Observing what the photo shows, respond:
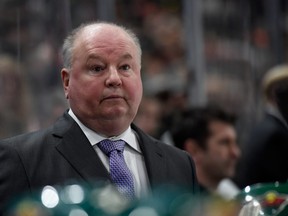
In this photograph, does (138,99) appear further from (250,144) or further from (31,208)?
(250,144)

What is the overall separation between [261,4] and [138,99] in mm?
5280

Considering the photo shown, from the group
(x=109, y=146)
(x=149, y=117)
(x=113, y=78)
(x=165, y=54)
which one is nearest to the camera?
(x=113, y=78)

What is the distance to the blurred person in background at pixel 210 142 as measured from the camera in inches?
230

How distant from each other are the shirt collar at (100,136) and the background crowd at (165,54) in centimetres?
210

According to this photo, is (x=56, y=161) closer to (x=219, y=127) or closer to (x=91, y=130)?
(x=91, y=130)

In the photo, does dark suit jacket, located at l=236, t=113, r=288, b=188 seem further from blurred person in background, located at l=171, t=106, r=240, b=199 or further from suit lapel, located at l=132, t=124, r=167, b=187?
suit lapel, located at l=132, t=124, r=167, b=187

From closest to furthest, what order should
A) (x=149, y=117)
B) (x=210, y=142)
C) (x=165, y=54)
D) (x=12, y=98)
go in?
(x=12, y=98), (x=210, y=142), (x=149, y=117), (x=165, y=54)

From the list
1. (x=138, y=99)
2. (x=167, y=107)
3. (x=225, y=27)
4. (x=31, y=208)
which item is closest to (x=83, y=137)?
(x=138, y=99)

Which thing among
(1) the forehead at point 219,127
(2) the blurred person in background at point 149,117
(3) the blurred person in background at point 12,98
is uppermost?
(3) the blurred person in background at point 12,98

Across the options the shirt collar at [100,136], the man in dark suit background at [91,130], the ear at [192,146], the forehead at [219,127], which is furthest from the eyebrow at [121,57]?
the forehead at [219,127]

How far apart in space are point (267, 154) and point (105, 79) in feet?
8.77

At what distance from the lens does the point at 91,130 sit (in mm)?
3668

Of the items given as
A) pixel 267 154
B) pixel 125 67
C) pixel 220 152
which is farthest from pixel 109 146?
pixel 267 154

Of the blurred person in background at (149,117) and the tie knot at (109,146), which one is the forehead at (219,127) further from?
the tie knot at (109,146)
